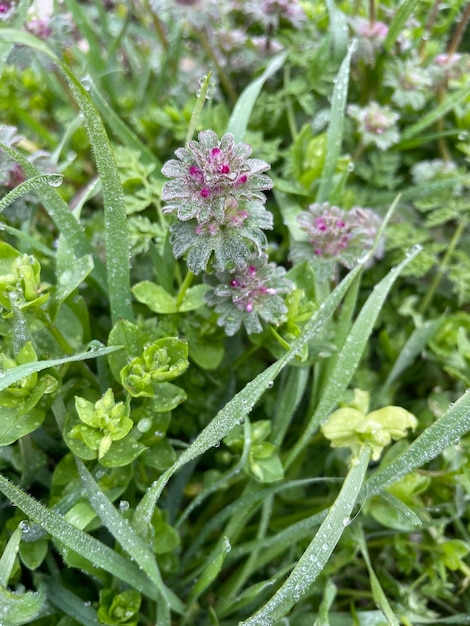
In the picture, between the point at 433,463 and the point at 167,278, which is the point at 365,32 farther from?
the point at 433,463

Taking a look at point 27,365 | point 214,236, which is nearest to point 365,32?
point 214,236

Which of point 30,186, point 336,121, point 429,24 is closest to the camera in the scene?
point 30,186

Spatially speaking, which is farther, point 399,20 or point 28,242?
point 399,20

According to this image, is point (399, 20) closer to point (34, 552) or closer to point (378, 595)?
point (378, 595)

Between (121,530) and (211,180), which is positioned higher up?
(211,180)

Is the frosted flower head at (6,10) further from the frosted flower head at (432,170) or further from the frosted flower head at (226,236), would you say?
the frosted flower head at (432,170)

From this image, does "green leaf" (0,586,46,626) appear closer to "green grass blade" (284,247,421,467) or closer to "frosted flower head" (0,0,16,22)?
"green grass blade" (284,247,421,467)

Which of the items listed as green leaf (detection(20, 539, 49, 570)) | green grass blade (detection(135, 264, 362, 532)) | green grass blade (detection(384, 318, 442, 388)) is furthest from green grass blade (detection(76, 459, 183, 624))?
green grass blade (detection(384, 318, 442, 388))

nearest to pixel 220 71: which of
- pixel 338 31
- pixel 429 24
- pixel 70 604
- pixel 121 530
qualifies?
pixel 338 31
